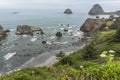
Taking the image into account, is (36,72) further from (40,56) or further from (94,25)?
(94,25)

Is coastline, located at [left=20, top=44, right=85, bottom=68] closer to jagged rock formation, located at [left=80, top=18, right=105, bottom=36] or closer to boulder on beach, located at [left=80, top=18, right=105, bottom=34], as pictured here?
jagged rock formation, located at [left=80, top=18, right=105, bottom=36]

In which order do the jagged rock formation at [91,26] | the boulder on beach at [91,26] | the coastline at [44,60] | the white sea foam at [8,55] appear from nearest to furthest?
the coastline at [44,60] < the white sea foam at [8,55] < the jagged rock formation at [91,26] < the boulder on beach at [91,26]

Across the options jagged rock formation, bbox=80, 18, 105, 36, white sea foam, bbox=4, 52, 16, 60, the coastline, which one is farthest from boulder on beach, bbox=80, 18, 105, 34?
white sea foam, bbox=4, 52, 16, 60

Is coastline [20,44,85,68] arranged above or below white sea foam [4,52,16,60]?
below

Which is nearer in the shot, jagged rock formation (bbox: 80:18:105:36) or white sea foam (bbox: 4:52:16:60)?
white sea foam (bbox: 4:52:16:60)

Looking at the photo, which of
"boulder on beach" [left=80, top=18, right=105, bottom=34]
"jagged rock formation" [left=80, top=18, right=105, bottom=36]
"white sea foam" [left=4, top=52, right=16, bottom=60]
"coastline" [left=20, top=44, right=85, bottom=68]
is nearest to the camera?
"coastline" [left=20, top=44, right=85, bottom=68]

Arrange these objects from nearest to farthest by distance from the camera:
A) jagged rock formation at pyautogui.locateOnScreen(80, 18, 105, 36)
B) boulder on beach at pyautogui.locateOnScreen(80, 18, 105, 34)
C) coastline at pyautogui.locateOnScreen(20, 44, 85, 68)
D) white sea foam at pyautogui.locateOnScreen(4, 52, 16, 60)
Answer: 1. coastline at pyautogui.locateOnScreen(20, 44, 85, 68)
2. white sea foam at pyautogui.locateOnScreen(4, 52, 16, 60)
3. jagged rock formation at pyautogui.locateOnScreen(80, 18, 105, 36)
4. boulder on beach at pyautogui.locateOnScreen(80, 18, 105, 34)

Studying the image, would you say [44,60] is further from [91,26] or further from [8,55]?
[91,26]

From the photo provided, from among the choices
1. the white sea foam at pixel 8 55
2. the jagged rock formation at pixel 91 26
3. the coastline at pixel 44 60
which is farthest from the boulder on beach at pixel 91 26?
the white sea foam at pixel 8 55

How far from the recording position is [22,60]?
70.6m

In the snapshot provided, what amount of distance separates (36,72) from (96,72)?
86.0 ft

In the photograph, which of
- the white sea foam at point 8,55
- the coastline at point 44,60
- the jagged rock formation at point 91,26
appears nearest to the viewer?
the coastline at point 44,60

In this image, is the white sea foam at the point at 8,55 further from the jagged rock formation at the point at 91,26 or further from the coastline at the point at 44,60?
the jagged rock formation at the point at 91,26

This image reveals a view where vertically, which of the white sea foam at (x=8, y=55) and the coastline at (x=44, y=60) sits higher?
the white sea foam at (x=8, y=55)
